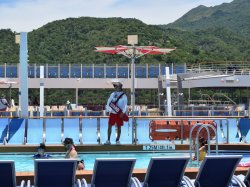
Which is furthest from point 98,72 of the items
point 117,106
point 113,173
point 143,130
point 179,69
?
point 113,173

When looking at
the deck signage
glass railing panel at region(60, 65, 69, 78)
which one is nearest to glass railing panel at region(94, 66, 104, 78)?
glass railing panel at region(60, 65, 69, 78)

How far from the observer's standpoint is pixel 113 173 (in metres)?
5.27

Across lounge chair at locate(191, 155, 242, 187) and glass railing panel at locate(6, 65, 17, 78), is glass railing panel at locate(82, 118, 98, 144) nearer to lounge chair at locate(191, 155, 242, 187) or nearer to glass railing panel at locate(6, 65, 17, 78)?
lounge chair at locate(191, 155, 242, 187)

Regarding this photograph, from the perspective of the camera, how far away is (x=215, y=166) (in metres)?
5.44

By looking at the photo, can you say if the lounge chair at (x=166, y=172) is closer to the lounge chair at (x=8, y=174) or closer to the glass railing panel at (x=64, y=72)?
the lounge chair at (x=8, y=174)

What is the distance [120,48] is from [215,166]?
343 inches

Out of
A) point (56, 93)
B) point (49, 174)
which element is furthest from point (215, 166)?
point (56, 93)

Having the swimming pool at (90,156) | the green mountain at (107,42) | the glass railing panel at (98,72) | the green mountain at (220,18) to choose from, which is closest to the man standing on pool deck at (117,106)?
the swimming pool at (90,156)

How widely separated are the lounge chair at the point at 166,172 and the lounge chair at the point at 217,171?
18cm

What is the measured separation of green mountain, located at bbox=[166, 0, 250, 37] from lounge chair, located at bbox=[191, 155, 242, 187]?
103281 mm

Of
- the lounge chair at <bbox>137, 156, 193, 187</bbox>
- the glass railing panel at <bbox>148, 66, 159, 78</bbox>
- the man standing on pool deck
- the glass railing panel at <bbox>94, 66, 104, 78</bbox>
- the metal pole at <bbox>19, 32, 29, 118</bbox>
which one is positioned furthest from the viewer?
the glass railing panel at <bbox>94, 66, 104, 78</bbox>

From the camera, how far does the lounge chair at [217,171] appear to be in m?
5.39

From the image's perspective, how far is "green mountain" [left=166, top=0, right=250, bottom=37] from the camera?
113m

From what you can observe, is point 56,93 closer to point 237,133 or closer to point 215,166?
point 237,133
